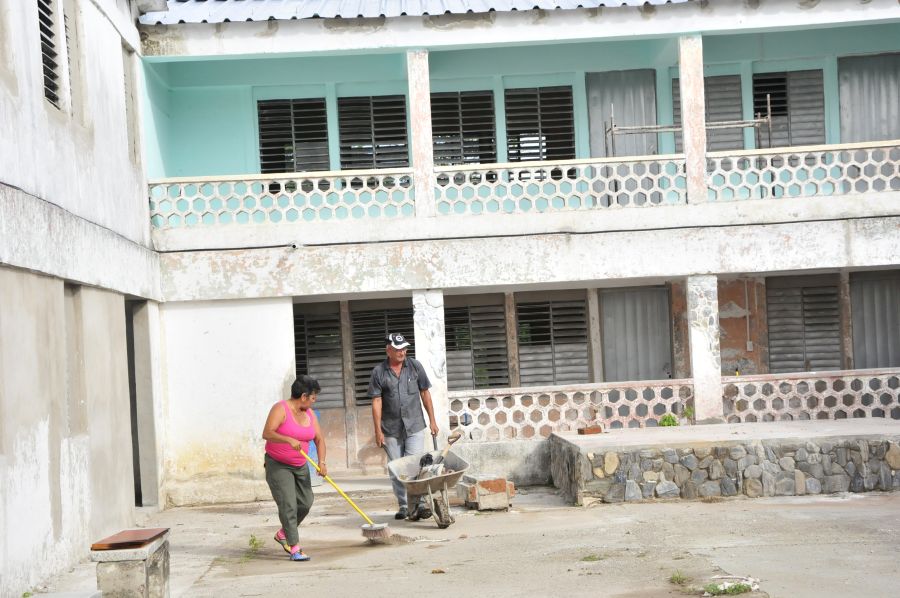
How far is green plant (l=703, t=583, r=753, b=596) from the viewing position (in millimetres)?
7199

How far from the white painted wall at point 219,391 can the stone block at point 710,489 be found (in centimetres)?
546

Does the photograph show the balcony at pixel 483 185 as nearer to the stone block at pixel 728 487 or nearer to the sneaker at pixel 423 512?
the stone block at pixel 728 487

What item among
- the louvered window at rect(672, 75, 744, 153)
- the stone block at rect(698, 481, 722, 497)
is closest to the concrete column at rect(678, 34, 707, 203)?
the louvered window at rect(672, 75, 744, 153)

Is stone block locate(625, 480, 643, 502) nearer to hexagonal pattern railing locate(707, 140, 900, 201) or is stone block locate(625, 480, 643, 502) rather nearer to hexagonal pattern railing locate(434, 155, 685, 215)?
hexagonal pattern railing locate(434, 155, 685, 215)

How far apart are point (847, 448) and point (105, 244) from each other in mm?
7916

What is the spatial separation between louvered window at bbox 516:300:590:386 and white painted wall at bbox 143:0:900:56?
4.35 meters

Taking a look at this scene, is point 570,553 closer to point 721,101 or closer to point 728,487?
point 728,487

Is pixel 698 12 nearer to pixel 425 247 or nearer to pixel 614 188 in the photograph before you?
pixel 614 188

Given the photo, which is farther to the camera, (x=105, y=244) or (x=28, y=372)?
(x=105, y=244)

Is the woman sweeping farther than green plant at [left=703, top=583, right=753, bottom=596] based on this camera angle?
Yes

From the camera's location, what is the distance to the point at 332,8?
15.1 metres

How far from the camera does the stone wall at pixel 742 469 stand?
11.7 metres

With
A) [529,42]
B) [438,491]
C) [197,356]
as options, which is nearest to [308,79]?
[529,42]

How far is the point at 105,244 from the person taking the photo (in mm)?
11625
